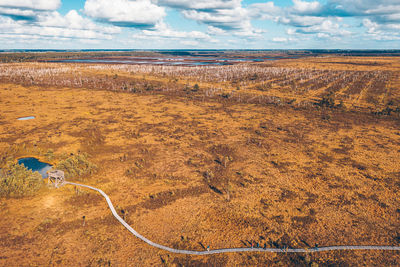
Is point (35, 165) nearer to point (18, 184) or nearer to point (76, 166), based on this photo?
point (76, 166)

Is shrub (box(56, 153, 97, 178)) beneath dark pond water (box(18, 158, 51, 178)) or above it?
above

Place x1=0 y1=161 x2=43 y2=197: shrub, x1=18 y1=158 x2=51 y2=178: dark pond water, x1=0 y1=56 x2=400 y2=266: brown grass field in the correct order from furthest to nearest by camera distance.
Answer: x1=18 y1=158 x2=51 y2=178: dark pond water
x1=0 y1=161 x2=43 y2=197: shrub
x1=0 y1=56 x2=400 y2=266: brown grass field

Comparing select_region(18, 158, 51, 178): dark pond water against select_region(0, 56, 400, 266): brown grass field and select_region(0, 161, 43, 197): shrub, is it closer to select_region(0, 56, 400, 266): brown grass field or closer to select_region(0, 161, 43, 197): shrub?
select_region(0, 56, 400, 266): brown grass field

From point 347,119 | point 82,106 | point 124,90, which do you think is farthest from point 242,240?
point 124,90

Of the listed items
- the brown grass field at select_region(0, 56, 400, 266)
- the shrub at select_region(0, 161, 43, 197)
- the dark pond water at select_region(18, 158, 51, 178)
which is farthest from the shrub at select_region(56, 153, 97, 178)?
the shrub at select_region(0, 161, 43, 197)

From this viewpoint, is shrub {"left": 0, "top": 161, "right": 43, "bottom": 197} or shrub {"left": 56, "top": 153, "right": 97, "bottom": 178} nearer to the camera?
shrub {"left": 0, "top": 161, "right": 43, "bottom": 197}

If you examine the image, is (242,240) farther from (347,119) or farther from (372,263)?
(347,119)
